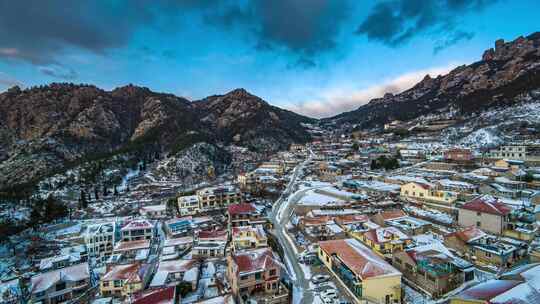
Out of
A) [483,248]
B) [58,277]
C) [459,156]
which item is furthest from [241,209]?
[459,156]

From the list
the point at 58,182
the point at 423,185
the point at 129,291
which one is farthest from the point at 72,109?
the point at 423,185

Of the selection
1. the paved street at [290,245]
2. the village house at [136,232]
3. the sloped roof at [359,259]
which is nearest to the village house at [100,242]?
the village house at [136,232]

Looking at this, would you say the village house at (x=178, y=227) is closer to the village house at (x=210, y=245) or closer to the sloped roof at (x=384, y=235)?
the village house at (x=210, y=245)

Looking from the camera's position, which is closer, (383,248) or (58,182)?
(383,248)

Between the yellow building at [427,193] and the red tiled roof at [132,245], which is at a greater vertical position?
the yellow building at [427,193]

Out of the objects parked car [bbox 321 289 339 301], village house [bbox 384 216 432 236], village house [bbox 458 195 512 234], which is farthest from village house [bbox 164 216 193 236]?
village house [bbox 458 195 512 234]

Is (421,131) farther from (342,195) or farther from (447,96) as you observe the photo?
(342,195)
